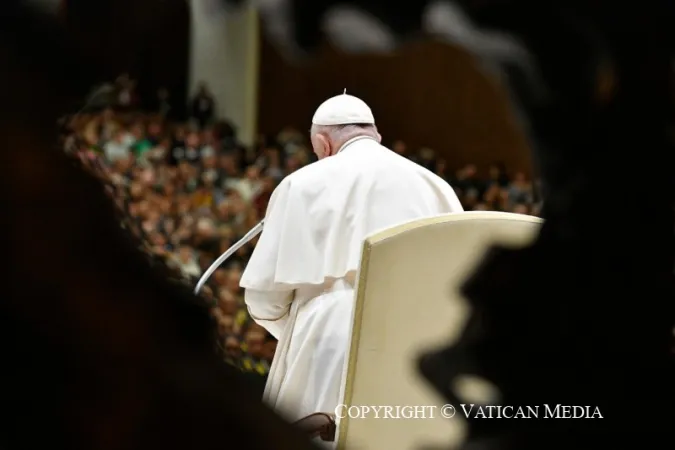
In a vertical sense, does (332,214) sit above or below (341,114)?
below

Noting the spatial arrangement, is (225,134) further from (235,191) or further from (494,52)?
(494,52)

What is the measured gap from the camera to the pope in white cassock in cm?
319

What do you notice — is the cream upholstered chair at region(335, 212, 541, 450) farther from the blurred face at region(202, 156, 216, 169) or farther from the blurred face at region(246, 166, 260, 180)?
the blurred face at region(202, 156, 216, 169)

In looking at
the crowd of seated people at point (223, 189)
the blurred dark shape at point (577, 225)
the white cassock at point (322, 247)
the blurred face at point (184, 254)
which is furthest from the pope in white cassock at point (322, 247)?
the blurred dark shape at point (577, 225)

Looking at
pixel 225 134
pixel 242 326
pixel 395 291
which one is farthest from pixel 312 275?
pixel 225 134

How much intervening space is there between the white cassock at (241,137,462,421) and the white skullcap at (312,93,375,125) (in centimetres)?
16

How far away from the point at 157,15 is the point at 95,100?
0.14 ft

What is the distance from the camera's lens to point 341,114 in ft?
11.1

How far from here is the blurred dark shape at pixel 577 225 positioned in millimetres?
357

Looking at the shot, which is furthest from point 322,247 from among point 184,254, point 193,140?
point 193,140

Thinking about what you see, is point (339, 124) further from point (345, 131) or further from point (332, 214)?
point (332, 214)

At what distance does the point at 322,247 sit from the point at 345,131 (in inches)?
16.2

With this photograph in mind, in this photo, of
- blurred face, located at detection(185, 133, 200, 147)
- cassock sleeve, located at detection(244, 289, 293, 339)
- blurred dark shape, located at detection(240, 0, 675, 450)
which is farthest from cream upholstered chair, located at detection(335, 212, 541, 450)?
blurred face, located at detection(185, 133, 200, 147)

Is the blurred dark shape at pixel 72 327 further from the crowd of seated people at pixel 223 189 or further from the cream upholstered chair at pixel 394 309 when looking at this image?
the crowd of seated people at pixel 223 189
